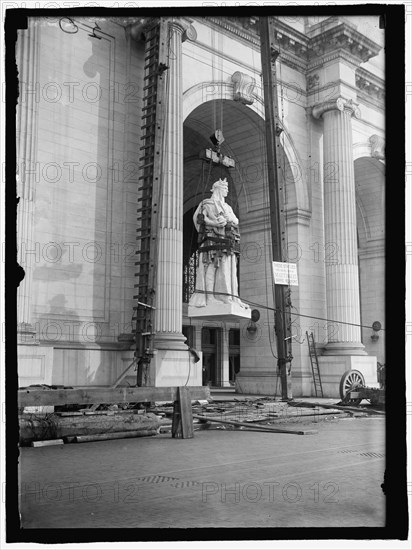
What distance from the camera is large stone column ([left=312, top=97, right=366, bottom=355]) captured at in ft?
76.2

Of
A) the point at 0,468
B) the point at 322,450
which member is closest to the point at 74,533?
the point at 0,468

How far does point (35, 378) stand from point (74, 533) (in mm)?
10142

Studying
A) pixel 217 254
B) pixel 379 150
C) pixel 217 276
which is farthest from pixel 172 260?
pixel 379 150

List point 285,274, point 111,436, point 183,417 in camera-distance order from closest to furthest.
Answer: point 111,436, point 183,417, point 285,274

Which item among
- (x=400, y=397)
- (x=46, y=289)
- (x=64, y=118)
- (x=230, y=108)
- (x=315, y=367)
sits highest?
(x=230, y=108)

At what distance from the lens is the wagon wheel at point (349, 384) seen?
17333mm

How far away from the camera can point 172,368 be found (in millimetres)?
16516

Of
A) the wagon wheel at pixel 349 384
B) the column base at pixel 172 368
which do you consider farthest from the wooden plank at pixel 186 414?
the wagon wheel at pixel 349 384

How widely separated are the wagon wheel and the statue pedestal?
3560 mm

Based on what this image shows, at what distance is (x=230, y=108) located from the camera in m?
22.7

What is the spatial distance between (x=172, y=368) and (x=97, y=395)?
7459 millimetres

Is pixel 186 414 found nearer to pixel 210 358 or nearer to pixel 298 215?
pixel 298 215

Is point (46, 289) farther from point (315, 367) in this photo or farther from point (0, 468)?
point (315, 367)

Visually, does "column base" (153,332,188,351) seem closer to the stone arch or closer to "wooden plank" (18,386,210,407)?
"wooden plank" (18,386,210,407)
